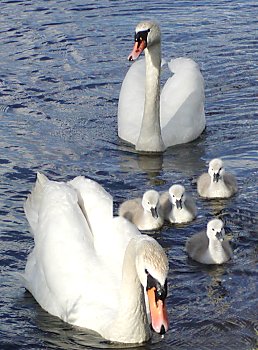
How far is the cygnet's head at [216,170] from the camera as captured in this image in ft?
40.5

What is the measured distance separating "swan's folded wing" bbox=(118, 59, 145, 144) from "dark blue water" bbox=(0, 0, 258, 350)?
16 cm

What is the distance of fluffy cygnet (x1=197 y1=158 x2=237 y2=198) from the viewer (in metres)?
12.4

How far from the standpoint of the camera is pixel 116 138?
14688mm

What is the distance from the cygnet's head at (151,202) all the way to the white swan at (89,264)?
1.38m

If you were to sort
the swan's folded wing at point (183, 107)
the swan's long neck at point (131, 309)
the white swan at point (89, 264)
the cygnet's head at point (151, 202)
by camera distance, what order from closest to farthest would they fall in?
the swan's long neck at point (131, 309), the white swan at point (89, 264), the cygnet's head at point (151, 202), the swan's folded wing at point (183, 107)

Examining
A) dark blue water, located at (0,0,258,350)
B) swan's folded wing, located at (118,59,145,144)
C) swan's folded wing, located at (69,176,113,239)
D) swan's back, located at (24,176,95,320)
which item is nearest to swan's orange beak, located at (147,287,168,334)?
dark blue water, located at (0,0,258,350)

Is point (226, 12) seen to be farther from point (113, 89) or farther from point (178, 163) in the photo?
point (178, 163)

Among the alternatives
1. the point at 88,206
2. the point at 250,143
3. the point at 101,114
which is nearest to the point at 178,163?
the point at 250,143

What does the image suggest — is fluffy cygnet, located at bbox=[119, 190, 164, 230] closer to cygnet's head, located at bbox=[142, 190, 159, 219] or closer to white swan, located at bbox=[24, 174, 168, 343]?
cygnet's head, located at bbox=[142, 190, 159, 219]

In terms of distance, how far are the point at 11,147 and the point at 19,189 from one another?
1.55 metres

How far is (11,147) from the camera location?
14023 millimetres

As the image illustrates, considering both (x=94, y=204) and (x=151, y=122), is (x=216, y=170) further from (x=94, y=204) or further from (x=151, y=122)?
(x=94, y=204)

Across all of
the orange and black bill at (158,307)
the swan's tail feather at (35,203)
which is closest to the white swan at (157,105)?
the swan's tail feather at (35,203)

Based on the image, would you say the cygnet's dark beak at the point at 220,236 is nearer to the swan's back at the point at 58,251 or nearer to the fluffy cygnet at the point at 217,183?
the fluffy cygnet at the point at 217,183
